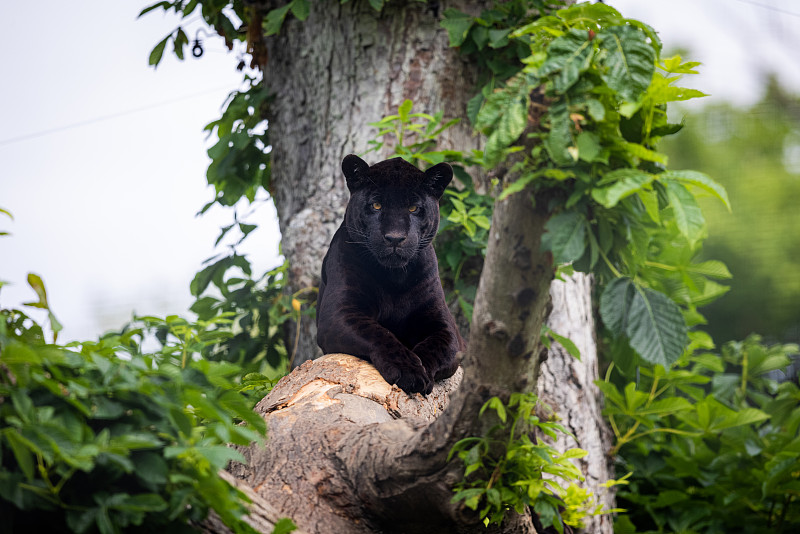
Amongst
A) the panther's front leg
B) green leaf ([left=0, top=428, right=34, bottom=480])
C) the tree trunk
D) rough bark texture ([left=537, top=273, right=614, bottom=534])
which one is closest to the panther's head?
the panther's front leg

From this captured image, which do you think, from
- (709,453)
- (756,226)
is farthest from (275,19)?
(756,226)

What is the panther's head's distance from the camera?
2104 mm

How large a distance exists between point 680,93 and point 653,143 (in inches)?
4.2

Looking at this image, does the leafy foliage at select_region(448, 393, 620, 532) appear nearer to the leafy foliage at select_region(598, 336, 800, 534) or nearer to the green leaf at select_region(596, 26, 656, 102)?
the green leaf at select_region(596, 26, 656, 102)

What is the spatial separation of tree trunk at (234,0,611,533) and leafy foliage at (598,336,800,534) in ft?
1.01

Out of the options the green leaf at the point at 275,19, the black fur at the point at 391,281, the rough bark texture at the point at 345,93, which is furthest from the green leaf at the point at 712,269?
the green leaf at the point at 275,19

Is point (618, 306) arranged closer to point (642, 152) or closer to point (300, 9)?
point (642, 152)

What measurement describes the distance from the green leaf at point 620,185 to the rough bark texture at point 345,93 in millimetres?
1934

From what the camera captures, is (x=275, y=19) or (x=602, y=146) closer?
(x=602, y=146)

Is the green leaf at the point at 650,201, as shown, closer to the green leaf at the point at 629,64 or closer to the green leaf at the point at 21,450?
the green leaf at the point at 629,64

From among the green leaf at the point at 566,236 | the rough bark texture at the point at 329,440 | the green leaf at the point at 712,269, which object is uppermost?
the green leaf at the point at 566,236

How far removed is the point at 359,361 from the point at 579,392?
132 cm

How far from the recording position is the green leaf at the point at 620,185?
47.6 inches

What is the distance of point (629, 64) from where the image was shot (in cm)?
122
